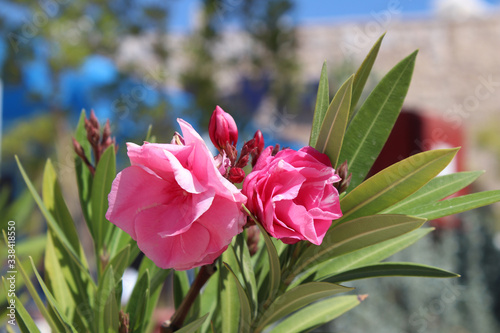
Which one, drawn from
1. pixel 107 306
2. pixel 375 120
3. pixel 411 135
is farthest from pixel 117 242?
pixel 411 135

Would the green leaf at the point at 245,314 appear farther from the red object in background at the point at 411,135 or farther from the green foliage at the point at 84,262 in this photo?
the red object in background at the point at 411,135

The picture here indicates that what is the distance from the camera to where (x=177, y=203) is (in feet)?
1.35

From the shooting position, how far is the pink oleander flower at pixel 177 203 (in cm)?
38

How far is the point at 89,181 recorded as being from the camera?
0.65 meters

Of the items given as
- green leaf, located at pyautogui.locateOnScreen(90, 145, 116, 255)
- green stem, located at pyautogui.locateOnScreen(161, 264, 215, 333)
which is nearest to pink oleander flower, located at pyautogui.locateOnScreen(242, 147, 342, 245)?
green stem, located at pyautogui.locateOnScreen(161, 264, 215, 333)

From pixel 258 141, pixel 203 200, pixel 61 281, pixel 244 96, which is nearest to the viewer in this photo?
pixel 203 200

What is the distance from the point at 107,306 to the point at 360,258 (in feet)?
0.93

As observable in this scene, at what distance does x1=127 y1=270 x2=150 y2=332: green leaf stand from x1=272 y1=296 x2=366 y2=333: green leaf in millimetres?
152

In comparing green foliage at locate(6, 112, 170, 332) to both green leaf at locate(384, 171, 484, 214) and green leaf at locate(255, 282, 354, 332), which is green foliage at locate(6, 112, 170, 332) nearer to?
green leaf at locate(255, 282, 354, 332)

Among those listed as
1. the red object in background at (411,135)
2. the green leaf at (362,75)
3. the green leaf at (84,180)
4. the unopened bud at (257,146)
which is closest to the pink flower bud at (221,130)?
the unopened bud at (257,146)

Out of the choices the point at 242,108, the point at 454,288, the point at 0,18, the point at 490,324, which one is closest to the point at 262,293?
the point at 454,288

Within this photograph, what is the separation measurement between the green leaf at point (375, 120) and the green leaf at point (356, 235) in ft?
0.25

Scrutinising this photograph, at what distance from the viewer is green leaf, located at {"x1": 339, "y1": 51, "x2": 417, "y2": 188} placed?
0.47 m

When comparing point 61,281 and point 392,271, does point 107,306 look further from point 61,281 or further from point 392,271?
point 392,271
